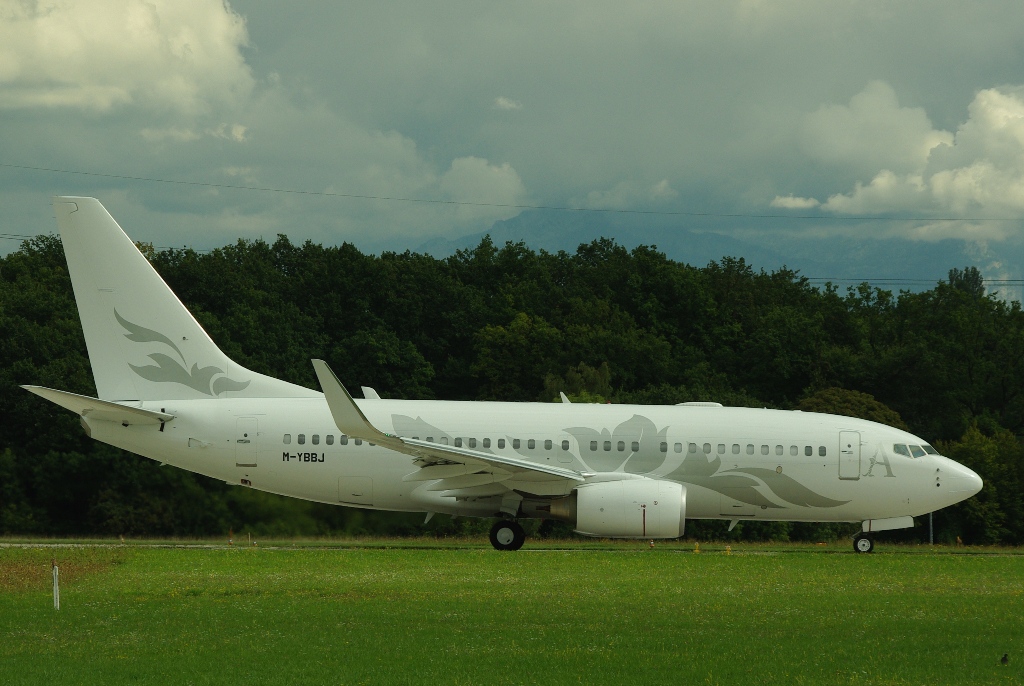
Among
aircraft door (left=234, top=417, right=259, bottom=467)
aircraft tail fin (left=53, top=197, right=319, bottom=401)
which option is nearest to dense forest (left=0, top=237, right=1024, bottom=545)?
aircraft tail fin (left=53, top=197, right=319, bottom=401)

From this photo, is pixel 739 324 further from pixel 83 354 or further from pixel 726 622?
pixel 726 622

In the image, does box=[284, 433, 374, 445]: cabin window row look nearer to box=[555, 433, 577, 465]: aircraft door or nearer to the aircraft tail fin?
the aircraft tail fin

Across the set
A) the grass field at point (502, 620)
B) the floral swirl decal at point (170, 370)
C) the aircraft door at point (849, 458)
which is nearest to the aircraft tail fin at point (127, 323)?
the floral swirl decal at point (170, 370)

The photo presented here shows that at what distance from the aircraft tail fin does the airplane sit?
0.03 m

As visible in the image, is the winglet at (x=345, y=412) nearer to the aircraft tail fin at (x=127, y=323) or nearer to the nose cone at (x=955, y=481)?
the aircraft tail fin at (x=127, y=323)

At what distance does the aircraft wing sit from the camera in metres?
23.3

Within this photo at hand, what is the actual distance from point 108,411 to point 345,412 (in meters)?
6.36

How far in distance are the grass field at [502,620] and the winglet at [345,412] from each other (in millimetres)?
2484

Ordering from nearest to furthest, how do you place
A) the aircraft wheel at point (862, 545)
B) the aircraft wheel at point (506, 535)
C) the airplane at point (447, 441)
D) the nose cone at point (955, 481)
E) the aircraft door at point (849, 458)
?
the aircraft wheel at point (506, 535), the airplane at point (447, 441), the aircraft door at point (849, 458), the nose cone at point (955, 481), the aircraft wheel at point (862, 545)

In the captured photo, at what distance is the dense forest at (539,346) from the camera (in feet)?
134

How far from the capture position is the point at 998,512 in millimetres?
45969

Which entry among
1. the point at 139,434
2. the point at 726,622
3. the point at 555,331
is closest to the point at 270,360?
the point at 555,331

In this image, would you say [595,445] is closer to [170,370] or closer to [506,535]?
[506,535]

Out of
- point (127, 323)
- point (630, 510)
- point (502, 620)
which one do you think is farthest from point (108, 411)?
point (502, 620)
